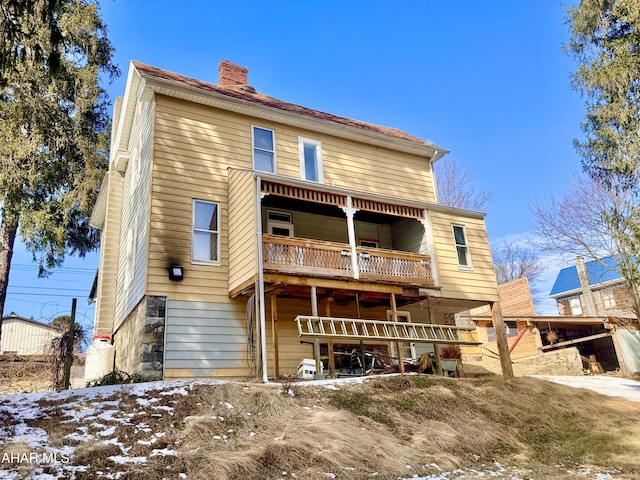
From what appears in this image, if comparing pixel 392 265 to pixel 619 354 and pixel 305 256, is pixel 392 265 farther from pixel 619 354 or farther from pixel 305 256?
pixel 619 354

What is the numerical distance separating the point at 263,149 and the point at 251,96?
223cm

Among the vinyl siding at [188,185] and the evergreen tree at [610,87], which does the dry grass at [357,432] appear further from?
the evergreen tree at [610,87]

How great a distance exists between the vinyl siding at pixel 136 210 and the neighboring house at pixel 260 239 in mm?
78

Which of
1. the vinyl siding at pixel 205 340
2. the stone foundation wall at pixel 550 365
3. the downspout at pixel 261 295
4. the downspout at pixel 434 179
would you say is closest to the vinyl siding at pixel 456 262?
the downspout at pixel 434 179

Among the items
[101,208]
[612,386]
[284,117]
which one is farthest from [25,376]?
[612,386]

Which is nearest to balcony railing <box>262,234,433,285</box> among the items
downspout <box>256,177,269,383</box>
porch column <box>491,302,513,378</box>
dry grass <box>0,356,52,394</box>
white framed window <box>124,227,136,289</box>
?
downspout <box>256,177,269,383</box>

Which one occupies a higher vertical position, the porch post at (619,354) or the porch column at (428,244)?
the porch column at (428,244)

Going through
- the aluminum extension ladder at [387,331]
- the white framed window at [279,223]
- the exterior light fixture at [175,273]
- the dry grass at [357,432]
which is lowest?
the dry grass at [357,432]

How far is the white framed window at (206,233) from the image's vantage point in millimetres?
12664

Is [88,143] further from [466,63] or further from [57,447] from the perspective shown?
[466,63]

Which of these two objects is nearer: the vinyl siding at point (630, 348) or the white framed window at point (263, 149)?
the white framed window at point (263, 149)

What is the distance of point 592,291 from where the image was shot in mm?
32750

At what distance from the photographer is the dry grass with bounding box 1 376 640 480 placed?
6.02 meters

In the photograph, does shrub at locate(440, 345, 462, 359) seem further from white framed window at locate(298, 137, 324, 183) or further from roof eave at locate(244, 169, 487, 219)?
white framed window at locate(298, 137, 324, 183)
